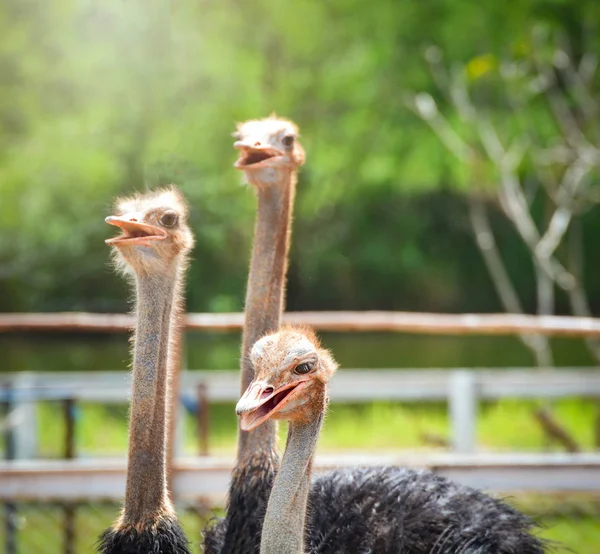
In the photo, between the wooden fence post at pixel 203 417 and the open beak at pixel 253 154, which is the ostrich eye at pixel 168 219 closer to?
the open beak at pixel 253 154

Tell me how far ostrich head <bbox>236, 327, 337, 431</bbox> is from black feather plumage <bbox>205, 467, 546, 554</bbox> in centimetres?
52

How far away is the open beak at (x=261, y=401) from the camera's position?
155cm

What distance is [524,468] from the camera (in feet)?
9.75

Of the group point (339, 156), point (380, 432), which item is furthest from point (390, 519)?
point (339, 156)

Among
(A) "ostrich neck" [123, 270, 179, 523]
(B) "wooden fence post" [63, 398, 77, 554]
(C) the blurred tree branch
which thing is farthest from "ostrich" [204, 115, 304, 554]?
(C) the blurred tree branch

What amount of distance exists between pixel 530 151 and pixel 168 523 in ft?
22.5

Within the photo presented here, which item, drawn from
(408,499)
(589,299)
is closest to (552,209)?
(589,299)

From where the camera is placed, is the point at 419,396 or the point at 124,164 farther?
the point at 124,164

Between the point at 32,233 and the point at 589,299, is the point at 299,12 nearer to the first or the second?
the point at 32,233

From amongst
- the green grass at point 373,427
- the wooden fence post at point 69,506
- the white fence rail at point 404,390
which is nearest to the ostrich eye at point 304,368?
the wooden fence post at point 69,506

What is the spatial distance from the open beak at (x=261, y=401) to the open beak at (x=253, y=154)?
889mm

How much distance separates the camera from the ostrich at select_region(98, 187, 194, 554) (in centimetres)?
197

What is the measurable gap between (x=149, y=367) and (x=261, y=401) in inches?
19.8

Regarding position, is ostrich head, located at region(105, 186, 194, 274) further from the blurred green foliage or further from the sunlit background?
the blurred green foliage
